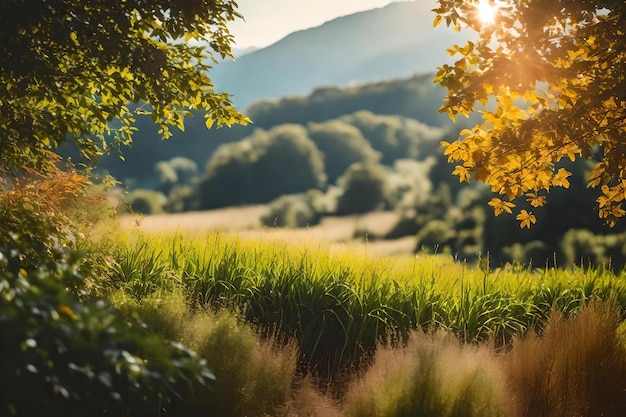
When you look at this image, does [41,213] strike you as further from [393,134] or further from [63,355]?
[393,134]

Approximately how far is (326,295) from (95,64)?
4.03m

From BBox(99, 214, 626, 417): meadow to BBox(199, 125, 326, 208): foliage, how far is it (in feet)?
147

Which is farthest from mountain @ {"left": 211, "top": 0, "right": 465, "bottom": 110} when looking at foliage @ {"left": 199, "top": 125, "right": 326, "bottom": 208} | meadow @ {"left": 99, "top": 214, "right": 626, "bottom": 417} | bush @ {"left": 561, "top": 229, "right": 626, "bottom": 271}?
meadow @ {"left": 99, "top": 214, "right": 626, "bottom": 417}

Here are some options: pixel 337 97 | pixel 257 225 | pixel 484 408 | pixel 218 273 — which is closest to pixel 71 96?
pixel 218 273

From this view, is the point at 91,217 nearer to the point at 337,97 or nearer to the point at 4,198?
the point at 4,198

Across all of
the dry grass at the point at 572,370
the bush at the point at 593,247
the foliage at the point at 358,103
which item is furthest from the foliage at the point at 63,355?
the foliage at the point at 358,103

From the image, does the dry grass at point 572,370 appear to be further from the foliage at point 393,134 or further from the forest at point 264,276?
the foliage at point 393,134

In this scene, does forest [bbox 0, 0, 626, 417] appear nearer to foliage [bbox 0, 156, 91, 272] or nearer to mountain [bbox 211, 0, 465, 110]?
foliage [bbox 0, 156, 91, 272]

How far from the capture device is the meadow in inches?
205

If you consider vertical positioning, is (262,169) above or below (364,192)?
above

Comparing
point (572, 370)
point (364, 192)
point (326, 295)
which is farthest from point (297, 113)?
point (572, 370)

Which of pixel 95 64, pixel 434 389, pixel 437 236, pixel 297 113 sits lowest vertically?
pixel 437 236

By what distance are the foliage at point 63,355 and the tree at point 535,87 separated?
14.1 feet

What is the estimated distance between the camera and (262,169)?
60.3 metres
